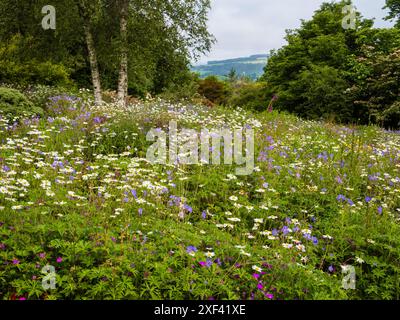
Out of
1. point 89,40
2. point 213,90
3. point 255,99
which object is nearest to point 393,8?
point 255,99

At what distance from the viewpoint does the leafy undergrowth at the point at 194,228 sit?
3.50m

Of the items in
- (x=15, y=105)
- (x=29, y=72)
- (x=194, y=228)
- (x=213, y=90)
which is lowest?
(x=194, y=228)

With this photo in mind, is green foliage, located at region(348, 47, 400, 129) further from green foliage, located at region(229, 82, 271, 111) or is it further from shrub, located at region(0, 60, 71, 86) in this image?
shrub, located at region(0, 60, 71, 86)

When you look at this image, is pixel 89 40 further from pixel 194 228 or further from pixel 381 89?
pixel 381 89

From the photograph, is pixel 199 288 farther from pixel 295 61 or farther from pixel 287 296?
pixel 295 61

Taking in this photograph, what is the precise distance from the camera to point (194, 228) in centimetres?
482

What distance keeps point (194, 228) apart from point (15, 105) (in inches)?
273

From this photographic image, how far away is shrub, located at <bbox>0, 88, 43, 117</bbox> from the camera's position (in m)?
9.16

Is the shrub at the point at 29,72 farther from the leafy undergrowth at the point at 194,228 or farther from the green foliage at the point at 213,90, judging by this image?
the green foliage at the point at 213,90

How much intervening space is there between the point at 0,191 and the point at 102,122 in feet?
16.1

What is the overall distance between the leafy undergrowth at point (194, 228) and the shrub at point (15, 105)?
3.27ft

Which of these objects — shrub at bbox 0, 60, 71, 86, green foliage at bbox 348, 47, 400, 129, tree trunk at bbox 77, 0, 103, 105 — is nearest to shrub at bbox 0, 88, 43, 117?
tree trunk at bbox 77, 0, 103, 105

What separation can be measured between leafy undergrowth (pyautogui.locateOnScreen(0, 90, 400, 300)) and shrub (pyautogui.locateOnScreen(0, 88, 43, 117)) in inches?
39.2

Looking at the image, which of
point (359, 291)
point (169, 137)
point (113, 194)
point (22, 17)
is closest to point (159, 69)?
point (22, 17)
